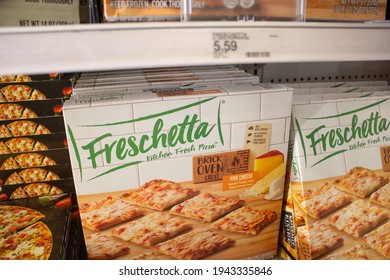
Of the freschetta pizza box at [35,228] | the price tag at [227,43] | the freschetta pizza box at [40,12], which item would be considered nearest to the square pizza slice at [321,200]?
the price tag at [227,43]

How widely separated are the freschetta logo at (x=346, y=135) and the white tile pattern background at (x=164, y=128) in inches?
3.7

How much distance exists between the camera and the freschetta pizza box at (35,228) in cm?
101

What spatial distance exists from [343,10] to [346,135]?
0.41 meters

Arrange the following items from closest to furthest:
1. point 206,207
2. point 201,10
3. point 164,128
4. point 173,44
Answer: point 173,44
point 201,10
point 164,128
point 206,207

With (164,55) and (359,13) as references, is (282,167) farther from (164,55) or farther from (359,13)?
(164,55)

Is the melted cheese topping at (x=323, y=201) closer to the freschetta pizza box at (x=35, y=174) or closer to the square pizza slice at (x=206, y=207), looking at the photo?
the square pizza slice at (x=206, y=207)

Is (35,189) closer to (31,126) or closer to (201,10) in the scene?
(31,126)

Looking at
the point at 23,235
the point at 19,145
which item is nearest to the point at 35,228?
the point at 23,235

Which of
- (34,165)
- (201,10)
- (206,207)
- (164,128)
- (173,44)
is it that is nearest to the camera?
(173,44)

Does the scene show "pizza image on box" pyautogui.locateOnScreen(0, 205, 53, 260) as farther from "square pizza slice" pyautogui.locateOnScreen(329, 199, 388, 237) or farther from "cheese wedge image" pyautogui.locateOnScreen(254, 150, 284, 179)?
"square pizza slice" pyautogui.locateOnScreen(329, 199, 388, 237)

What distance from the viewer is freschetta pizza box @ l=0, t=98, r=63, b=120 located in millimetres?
1109

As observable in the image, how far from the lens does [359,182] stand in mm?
1148

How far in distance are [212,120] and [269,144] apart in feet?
0.71

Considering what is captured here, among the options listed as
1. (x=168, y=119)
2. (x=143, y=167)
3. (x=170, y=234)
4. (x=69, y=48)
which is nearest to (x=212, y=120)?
(x=168, y=119)
